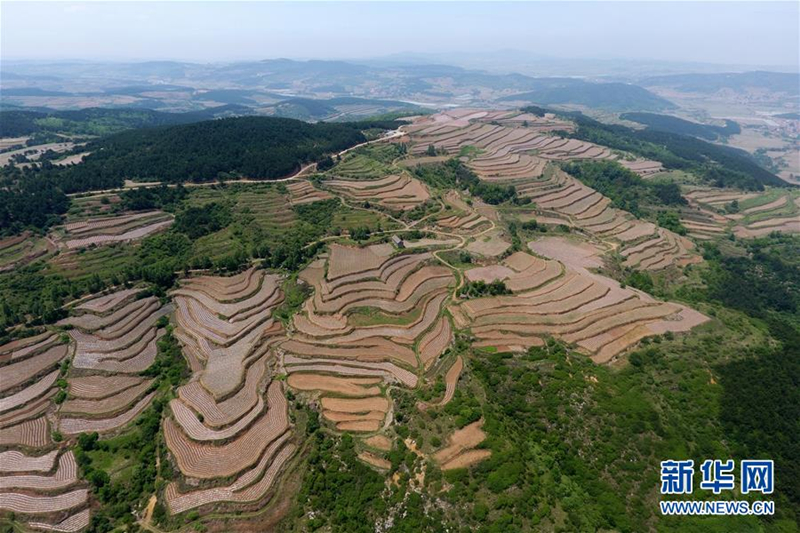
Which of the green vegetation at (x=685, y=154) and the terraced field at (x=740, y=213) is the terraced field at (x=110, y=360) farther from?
the green vegetation at (x=685, y=154)

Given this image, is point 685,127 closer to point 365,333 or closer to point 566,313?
point 566,313

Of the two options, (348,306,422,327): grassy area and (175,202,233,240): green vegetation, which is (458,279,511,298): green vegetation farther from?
(175,202,233,240): green vegetation

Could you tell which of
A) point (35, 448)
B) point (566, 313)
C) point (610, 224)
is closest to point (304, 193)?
point (566, 313)

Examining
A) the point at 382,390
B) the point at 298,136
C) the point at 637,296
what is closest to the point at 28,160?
the point at 298,136

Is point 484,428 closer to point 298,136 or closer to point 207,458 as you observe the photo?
point 207,458

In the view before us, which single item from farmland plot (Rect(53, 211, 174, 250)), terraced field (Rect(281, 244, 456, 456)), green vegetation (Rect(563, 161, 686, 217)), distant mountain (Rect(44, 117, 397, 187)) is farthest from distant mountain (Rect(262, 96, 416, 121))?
terraced field (Rect(281, 244, 456, 456))

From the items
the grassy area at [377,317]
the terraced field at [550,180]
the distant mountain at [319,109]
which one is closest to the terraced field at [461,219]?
the terraced field at [550,180]
